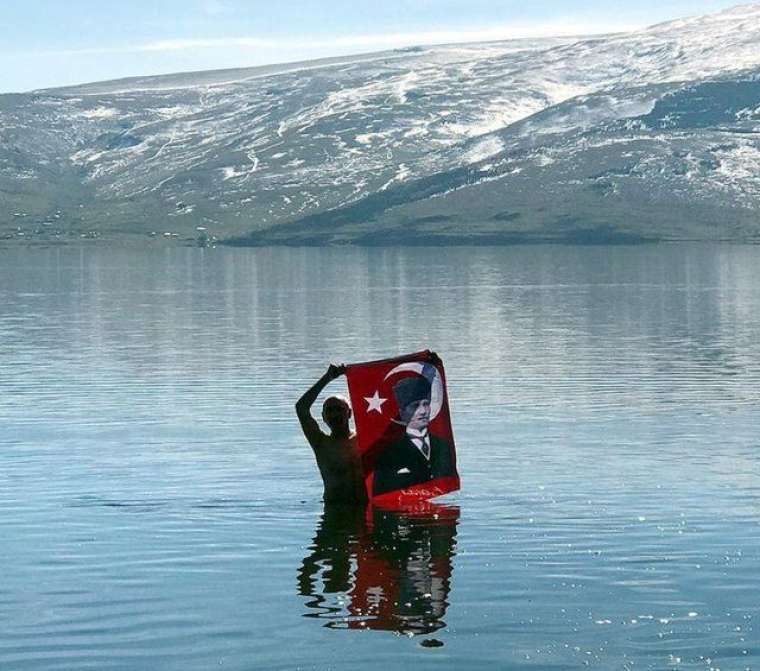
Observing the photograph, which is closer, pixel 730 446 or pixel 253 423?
pixel 730 446

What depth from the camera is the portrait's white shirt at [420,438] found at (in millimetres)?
33219

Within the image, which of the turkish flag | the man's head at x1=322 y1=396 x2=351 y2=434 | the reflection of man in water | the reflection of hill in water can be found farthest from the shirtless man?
the reflection of man in water

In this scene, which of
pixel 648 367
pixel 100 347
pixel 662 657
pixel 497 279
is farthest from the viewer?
pixel 497 279

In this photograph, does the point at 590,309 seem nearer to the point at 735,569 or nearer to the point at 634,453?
the point at 634,453

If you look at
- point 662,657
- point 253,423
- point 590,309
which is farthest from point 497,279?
point 662,657

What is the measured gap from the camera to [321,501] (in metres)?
36.3

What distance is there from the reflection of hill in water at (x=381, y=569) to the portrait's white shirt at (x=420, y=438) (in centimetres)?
132

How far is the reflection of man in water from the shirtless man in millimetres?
480

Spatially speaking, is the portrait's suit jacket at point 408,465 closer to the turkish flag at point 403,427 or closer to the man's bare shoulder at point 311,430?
the turkish flag at point 403,427

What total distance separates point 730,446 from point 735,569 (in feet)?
58.9

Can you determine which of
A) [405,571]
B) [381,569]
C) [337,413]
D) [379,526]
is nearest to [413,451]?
[379,526]

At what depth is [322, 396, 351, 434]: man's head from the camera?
3138cm

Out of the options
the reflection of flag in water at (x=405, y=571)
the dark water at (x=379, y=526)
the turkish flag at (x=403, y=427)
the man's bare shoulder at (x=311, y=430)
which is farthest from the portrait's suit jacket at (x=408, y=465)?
the man's bare shoulder at (x=311, y=430)

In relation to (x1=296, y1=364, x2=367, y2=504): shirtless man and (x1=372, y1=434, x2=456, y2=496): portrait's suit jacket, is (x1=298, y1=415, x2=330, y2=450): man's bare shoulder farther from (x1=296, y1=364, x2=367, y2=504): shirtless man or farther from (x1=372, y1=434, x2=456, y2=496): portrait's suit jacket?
(x1=372, y1=434, x2=456, y2=496): portrait's suit jacket
